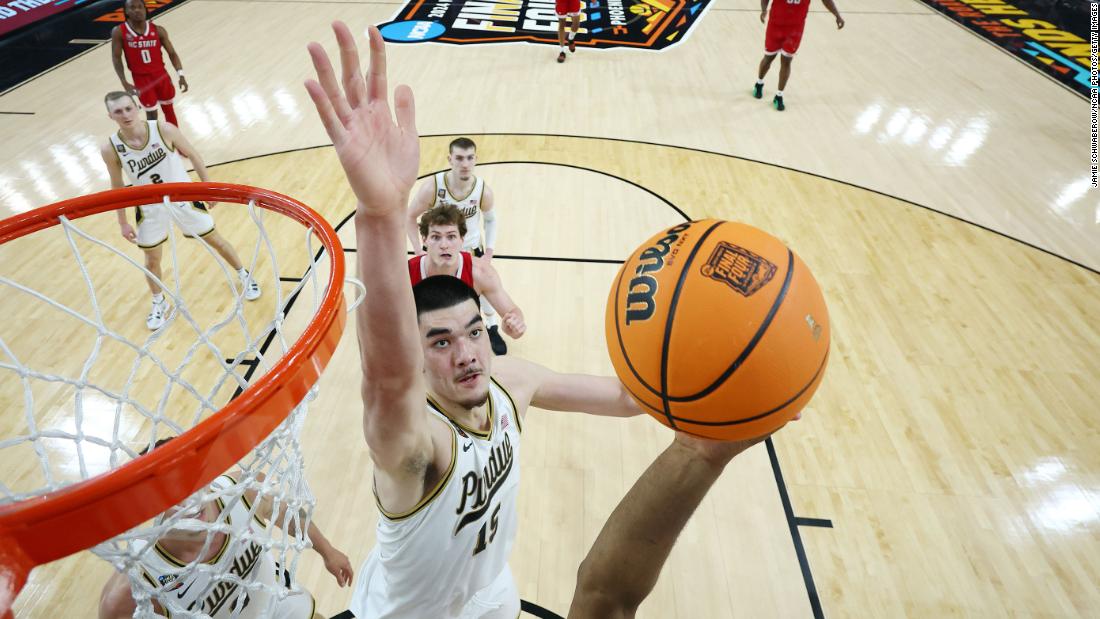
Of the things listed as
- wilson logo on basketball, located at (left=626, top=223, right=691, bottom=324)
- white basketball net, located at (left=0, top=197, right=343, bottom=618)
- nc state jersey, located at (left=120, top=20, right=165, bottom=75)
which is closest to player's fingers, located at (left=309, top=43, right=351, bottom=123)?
white basketball net, located at (left=0, top=197, right=343, bottom=618)

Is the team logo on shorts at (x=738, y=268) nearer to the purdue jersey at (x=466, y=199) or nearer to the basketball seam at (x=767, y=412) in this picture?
the basketball seam at (x=767, y=412)

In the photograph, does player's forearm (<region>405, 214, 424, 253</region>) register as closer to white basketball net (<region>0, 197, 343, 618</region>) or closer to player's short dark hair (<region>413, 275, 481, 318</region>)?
white basketball net (<region>0, 197, 343, 618</region>)

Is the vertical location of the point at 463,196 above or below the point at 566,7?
above

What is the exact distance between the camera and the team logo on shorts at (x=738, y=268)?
161 centimetres

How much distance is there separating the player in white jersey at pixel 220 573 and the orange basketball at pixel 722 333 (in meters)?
1.19

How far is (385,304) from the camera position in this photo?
1.24 m

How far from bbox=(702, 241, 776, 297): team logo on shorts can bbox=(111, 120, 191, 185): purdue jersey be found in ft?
14.5

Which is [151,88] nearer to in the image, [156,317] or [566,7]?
[156,317]

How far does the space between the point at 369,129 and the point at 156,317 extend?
4.28 meters

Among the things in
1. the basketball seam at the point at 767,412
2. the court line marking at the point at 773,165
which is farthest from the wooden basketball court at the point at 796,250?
the basketball seam at the point at 767,412

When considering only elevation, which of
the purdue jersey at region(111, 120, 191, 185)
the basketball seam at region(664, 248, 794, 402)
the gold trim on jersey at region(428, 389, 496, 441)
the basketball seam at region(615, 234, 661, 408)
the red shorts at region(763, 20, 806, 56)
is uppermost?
the basketball seam at region(664, 248, 794, 402)

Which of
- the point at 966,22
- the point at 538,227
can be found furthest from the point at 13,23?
the point at 966,22

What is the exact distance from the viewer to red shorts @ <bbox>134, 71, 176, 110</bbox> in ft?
21.9

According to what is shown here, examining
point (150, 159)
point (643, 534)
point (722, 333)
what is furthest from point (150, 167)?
point (643, 534)
